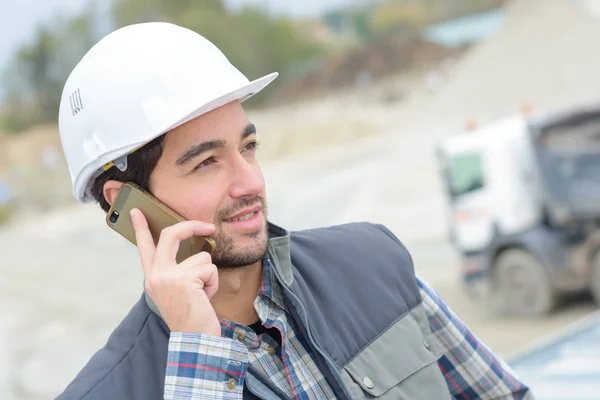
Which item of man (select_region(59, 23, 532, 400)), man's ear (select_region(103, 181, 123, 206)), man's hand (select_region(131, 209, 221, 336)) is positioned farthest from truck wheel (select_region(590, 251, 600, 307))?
man's hand (select_region(131, 209, 221, 336))

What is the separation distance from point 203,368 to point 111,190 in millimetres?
546

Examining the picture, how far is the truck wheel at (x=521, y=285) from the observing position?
10.6 meters

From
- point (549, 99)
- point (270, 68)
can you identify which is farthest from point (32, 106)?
point (549, 99)

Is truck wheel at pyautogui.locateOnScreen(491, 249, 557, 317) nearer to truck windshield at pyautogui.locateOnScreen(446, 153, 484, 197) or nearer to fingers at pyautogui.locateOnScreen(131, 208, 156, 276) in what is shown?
truck windshield at pyautogui.locateOnScreen(446, 153, 484, 197)

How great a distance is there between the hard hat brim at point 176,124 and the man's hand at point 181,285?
0.23m

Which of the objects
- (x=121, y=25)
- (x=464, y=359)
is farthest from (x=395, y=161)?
(x=121, y=25)

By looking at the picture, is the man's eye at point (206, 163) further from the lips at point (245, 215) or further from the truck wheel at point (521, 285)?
the truck wheel at point (521, 285)

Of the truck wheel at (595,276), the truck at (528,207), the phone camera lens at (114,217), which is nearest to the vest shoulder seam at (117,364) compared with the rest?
the phone camera lens at (114,217)

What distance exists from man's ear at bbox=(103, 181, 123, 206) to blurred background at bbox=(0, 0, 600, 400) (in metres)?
1.69

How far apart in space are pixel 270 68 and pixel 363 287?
65.1m

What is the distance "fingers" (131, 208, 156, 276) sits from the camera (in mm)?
1920

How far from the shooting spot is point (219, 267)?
200 cm

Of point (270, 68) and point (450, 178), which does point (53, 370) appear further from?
point (270, 68)

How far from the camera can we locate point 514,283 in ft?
35.9
